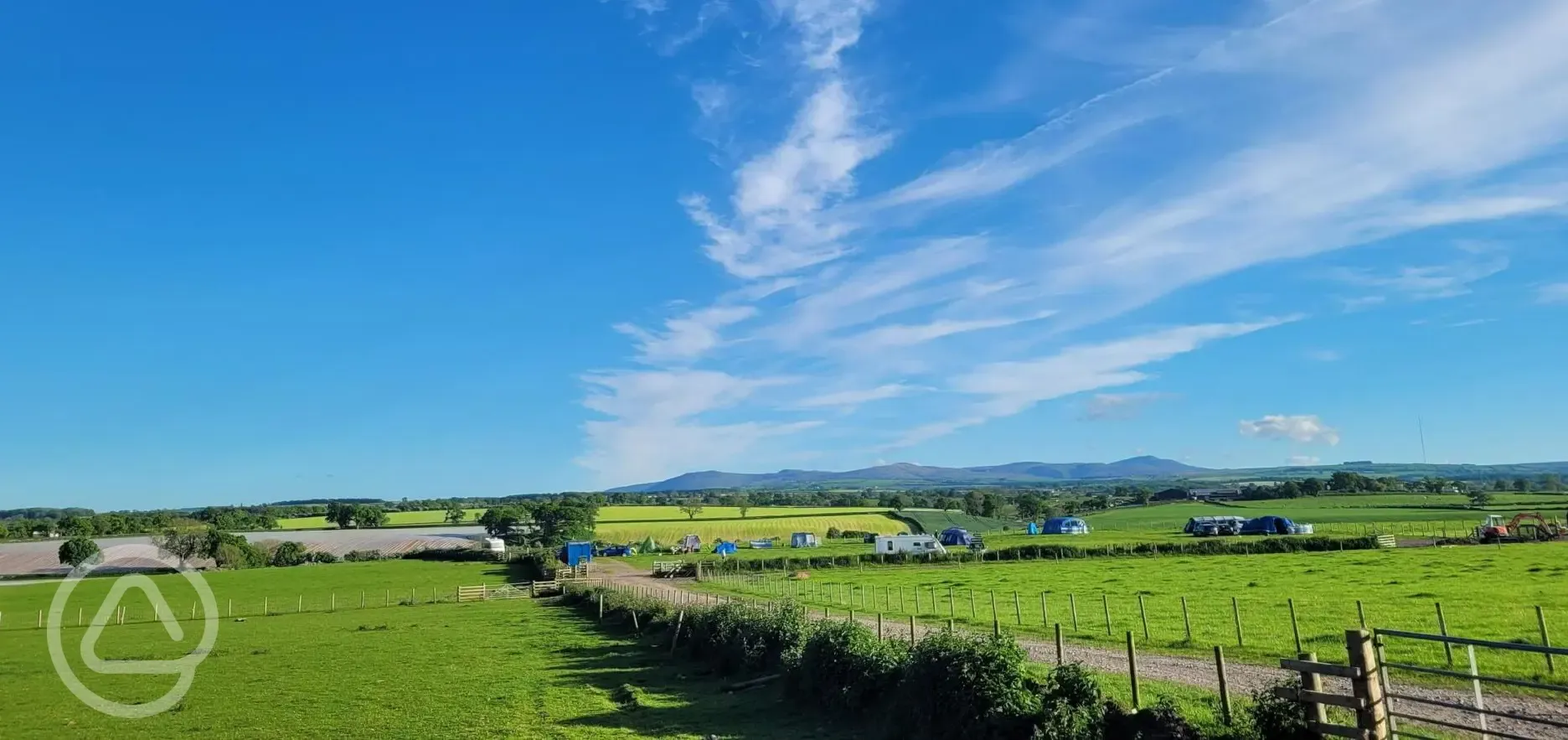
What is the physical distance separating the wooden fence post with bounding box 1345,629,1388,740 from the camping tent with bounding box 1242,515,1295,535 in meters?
87.8

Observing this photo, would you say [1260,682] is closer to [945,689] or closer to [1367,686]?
[945,689]

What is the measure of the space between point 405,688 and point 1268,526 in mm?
89209

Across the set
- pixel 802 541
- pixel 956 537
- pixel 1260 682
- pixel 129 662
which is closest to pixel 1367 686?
pixel 1260 682

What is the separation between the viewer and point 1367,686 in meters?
11.4

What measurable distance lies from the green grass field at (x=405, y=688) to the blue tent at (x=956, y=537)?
5465 cm

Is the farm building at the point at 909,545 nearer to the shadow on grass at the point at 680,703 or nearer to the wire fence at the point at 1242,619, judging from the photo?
the wire fence at the point at 1242,619

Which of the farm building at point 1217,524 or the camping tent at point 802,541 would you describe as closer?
the farm building at point 1217,524

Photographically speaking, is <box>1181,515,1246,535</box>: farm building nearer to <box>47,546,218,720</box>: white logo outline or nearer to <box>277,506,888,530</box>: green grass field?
<box>277,506,888,530</box>: green grass field

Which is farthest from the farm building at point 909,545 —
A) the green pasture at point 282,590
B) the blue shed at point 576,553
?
the green pasture at point 282,590

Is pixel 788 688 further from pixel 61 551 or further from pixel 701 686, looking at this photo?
pixel 61 551

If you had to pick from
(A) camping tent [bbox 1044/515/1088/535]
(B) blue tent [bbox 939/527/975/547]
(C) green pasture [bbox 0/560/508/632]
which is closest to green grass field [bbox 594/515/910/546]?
(A) camping tent [bbox 1044/515/1088/535]

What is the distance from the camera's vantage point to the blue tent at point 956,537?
94.0 m

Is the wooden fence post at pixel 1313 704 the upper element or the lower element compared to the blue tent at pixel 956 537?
upper

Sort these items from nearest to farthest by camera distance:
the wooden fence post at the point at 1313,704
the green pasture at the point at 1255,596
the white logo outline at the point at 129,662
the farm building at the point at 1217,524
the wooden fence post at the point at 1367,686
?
1. the wooden fence post at the point at 1367,686
2. the wooden fence post at the point at 1313,704
3. the green pasture at the point at 1255,596
4. the white logo outline at the point at 129,662
5. the farm building at the point at 1217,524
